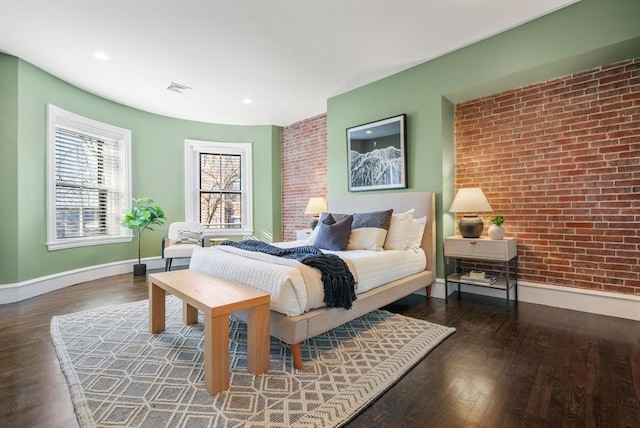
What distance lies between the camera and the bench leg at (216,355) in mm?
1687

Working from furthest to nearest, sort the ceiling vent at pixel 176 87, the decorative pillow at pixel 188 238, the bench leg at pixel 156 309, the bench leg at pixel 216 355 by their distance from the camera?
the decorative pillow at pixel 188 238, the ceiling vent at pixel 176 87, the bench leg at pixel 156 309, the bench leg at pixel 216 355

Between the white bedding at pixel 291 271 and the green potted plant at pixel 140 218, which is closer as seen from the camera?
the white bedding at pixel 291 271

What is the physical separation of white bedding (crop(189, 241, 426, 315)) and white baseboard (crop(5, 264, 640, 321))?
40.5 inches

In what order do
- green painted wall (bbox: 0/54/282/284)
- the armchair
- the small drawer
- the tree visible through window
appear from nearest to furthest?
1. the small drawer
2. green painted wall (bbox: 0/54/282/284)
3. the armchair
4. the tree visible through window

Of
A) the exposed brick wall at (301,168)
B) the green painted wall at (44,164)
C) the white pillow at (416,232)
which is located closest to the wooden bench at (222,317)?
the white pillow at (416,232)

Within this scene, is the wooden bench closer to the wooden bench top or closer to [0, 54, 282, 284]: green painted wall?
the wooden bench top

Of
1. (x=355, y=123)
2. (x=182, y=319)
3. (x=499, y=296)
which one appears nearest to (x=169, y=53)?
(x=355, y=123)

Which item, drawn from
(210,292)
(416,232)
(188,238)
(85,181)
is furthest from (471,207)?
(85,181)

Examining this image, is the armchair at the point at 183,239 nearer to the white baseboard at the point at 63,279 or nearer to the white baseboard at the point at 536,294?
the white baseboard at the point at 63,279

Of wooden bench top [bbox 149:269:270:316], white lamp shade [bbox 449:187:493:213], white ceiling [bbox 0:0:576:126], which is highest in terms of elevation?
white ceiling [bbox 0:0:576:126]

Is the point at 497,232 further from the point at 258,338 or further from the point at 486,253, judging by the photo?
the point at 258,338

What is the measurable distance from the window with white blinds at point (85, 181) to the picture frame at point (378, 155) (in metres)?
3.97

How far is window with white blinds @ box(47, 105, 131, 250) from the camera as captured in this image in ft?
13.5

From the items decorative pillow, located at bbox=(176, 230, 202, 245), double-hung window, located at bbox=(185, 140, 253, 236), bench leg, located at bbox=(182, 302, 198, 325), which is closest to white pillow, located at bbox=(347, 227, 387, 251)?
bench leg, located at bbox=(182, 302, 198, 325)
